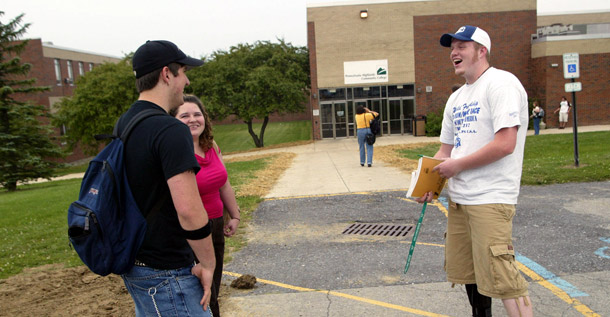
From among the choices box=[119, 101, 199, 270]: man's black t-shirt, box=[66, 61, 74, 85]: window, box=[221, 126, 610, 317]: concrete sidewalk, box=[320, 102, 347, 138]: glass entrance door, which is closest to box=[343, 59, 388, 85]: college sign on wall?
box=[320, 102, 347, 138]: glass entrance door

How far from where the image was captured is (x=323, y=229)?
6.79 metres

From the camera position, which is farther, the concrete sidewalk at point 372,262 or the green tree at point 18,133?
the green tree at point 18,133

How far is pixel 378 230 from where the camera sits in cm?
654

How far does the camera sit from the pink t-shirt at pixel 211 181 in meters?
3.34

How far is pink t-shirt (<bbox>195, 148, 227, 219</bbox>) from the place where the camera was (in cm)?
334

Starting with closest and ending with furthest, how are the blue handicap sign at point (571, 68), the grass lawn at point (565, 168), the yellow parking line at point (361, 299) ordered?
the yellow parking line at point (361, 299) < the grass lawn at point (565, 168) < the blue handicap sign at point (571, 68)

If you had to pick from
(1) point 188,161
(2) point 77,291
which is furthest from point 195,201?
(2) point 77,291

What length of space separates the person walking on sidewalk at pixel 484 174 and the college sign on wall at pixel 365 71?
26.7 meters

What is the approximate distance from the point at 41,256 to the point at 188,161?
517 cm

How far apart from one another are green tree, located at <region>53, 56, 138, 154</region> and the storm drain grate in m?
25.7

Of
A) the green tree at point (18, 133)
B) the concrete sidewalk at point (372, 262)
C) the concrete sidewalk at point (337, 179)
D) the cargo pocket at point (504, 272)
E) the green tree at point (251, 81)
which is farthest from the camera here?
the green tree at point (251, 81)

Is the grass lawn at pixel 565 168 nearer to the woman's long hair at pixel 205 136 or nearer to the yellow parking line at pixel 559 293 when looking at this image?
the yellow parking line at pixel 559 293

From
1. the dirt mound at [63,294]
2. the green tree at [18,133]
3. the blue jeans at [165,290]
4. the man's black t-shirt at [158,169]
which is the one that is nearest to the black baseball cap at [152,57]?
the man's black t-shirt at [158,169]

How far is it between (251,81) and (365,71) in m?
7.28
